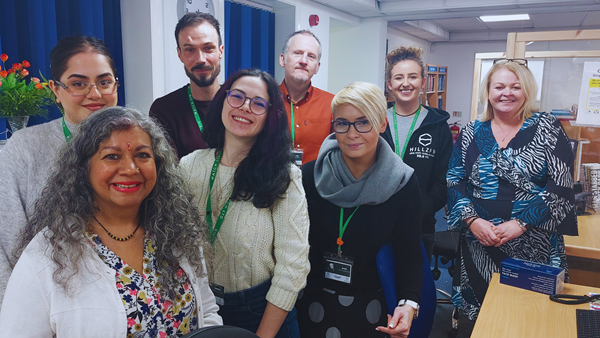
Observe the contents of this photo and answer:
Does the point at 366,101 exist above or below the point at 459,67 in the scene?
below

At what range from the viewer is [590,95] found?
306cm

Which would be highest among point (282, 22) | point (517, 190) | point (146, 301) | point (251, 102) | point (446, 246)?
point (282, 22)

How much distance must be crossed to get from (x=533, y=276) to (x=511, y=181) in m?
0.54

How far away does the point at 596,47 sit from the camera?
3223 mm

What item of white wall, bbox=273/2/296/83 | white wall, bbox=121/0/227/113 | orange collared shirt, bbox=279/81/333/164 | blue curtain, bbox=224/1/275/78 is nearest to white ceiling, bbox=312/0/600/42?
white wall, bbox=273/2/296/83

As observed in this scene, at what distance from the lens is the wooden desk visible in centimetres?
151

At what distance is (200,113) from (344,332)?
47.5 inches

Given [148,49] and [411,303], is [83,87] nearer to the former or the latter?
[411,303]

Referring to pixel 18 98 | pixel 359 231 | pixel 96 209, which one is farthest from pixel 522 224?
pixel 18 98

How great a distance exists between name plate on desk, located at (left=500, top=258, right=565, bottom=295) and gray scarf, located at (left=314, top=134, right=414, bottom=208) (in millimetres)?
697

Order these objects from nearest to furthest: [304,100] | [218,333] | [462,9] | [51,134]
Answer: [218,333] → [51,134] → [304,100] → [462,9]

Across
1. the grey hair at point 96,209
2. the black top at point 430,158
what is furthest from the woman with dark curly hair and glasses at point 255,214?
the black top at point 430,158

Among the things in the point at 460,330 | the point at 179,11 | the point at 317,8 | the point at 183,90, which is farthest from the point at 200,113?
the point at 317,8

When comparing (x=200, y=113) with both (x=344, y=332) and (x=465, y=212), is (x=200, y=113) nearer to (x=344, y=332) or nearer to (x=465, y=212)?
(x=344, y=332)
